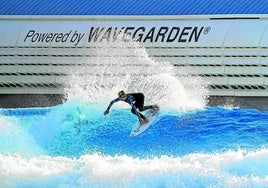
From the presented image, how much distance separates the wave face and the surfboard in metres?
0.11

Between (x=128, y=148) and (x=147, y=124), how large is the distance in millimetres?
937

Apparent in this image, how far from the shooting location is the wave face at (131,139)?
1325cm

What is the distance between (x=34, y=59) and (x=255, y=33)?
5.59m

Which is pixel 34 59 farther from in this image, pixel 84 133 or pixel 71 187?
pixel 71 187

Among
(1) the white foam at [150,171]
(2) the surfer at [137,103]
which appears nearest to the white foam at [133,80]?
(2) the surfer at [137,103]

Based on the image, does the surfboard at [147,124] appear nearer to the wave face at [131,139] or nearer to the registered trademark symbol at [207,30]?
the wave face at [131,139]

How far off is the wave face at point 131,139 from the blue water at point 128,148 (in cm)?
1

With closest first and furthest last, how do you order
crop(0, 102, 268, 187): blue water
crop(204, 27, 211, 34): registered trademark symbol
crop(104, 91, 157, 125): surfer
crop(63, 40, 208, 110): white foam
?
crop(0, 102, 268, 187): blue water
crop(104, 91, 157, 125): surfer
crop(63, 40, 208, 110): white foam
crop(204, 27, 211, 34): registered trademark symbol

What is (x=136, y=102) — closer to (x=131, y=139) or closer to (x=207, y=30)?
(x=131, y=139)

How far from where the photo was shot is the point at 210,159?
45.0ft

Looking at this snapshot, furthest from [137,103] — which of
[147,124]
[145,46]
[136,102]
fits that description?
[145,46]

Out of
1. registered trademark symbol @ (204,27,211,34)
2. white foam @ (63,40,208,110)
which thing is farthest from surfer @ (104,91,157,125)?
registered trademark symbol @ (204,27,211,34)

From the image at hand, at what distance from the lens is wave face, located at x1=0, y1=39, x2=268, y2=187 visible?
43.5 feet

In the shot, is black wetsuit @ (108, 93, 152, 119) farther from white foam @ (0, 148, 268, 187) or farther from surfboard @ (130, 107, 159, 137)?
white foam @ (0, 148, 268, 187)
